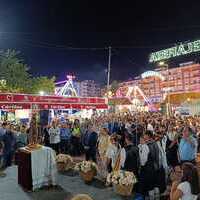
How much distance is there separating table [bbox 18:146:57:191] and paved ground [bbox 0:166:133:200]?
27 cm

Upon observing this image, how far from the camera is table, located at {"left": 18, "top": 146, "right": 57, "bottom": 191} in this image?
9.40m

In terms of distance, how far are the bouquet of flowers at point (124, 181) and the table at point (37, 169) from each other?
2013 mm

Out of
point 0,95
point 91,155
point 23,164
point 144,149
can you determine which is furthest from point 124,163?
point 0,95

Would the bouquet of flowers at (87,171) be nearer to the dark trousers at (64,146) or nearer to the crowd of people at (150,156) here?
the crowd of people at (150,156)

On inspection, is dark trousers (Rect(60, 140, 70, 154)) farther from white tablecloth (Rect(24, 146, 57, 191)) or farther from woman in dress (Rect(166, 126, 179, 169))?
woman in dress (Rect(166, 126, 179, 169))

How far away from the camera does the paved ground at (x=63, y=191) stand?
28.2 feet

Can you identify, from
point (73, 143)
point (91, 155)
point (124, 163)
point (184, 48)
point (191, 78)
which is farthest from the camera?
point (191, 78)

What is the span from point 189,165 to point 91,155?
8247mm

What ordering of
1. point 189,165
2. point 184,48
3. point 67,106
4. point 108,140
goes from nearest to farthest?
1. point 189,165
2. point 108,140
3. point 67,106
4. point 184,48

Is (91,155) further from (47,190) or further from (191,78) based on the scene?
(191,78)

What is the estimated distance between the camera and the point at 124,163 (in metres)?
8.89

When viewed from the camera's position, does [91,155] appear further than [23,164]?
Yes

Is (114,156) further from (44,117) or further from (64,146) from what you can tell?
(44,117)

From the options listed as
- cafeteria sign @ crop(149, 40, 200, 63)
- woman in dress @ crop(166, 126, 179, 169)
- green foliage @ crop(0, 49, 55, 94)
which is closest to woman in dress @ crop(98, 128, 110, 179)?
woman in dress @ crop(166, 126, 179, 169)
